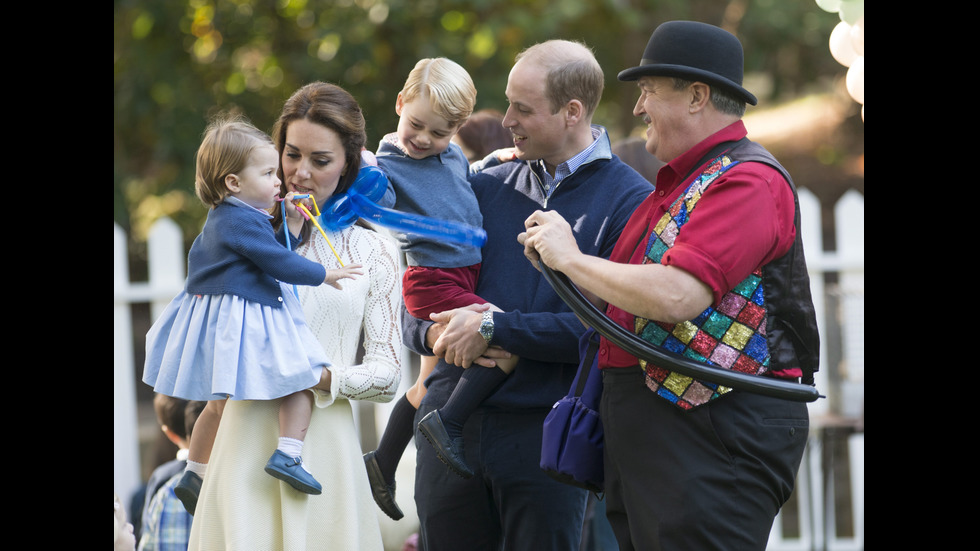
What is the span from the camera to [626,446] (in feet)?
7.56

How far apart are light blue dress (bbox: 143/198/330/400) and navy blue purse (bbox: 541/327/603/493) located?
25.1 inches

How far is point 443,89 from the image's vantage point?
9.07ft

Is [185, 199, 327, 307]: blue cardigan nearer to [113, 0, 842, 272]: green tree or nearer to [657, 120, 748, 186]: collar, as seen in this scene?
[657, 120, 748, 186]: collar

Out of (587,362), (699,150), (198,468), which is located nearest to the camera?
(699,150)

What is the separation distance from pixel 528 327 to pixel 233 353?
83 cm

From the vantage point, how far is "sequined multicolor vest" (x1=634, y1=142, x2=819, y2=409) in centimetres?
220

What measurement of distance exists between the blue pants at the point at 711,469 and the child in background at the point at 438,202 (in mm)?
663

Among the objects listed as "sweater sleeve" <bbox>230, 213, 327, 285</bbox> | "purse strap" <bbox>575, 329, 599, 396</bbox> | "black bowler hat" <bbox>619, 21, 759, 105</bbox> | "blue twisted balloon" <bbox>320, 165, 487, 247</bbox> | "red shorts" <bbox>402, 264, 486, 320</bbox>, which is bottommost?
"purse strap" <bbox>575, 329, 599, 396</bbox>

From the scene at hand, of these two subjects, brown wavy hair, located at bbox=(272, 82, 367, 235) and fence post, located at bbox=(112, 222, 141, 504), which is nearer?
brown wavy hair, located at bbox=(272, 82, 367, 235)

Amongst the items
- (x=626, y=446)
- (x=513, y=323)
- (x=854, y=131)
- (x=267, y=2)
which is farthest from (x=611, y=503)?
(x=854, y=131)

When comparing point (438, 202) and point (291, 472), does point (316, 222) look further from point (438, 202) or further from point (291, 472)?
point (291, 472)

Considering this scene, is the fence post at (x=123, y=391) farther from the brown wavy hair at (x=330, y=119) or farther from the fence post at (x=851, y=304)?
the fence post at (x=851, y=304)

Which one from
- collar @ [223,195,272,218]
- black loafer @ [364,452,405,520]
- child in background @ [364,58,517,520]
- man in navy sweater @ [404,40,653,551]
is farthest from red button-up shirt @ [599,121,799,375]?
black loafer @ [364,452,405,520]

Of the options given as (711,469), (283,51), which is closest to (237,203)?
(711,469)
